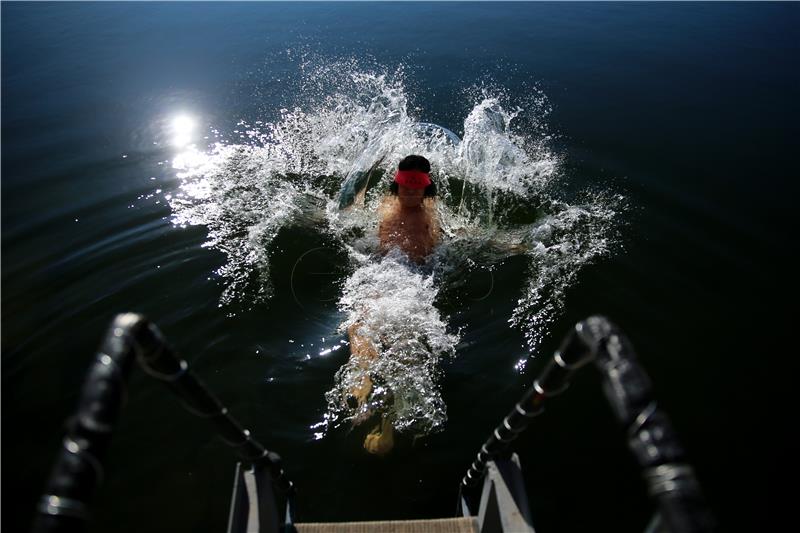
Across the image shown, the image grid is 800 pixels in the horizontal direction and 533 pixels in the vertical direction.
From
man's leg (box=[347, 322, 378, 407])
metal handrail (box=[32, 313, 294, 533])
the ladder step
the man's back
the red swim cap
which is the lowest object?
the ladder step

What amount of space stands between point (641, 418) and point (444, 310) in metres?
3.71

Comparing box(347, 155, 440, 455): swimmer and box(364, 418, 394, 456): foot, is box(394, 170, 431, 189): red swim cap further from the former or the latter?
box(364, 418, 394, 456): foot

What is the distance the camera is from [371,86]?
1056cm

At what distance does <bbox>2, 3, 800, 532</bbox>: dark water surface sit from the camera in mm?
3549

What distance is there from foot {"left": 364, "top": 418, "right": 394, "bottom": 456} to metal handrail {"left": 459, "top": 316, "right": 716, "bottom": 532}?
2118mm

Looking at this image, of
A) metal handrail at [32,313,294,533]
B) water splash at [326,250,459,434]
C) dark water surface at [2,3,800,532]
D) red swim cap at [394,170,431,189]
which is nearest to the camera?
metal handrail at [32,313,294,533]

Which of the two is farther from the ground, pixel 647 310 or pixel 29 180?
pixel 29 180

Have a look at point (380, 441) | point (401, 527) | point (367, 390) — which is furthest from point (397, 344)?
point (401, 527)

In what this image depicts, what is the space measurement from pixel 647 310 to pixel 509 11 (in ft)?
49.2

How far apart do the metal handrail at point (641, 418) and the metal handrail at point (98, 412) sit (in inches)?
53.8

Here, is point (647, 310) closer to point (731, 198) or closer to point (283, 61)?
point (731, 198)

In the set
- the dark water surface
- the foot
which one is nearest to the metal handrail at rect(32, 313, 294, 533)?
the foot

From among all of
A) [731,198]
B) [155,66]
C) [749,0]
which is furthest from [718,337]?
[749,0]

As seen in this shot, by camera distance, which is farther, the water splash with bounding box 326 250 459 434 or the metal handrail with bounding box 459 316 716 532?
the water splash with bounding box 326 250 459 434
